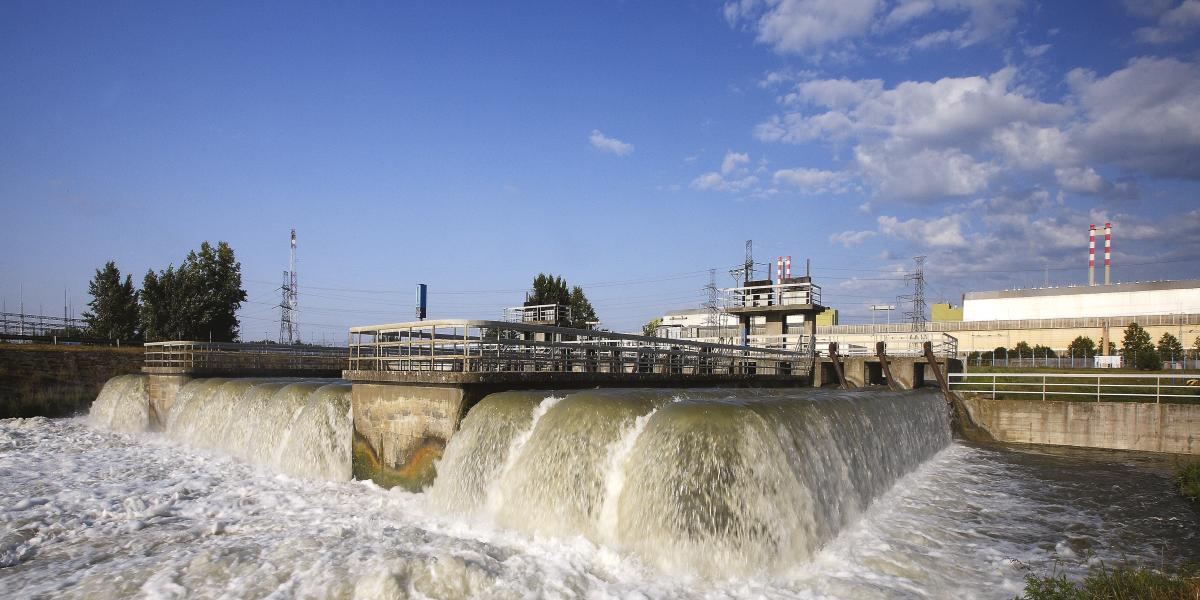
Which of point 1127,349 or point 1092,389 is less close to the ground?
point 1127,349

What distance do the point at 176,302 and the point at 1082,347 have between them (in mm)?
71082

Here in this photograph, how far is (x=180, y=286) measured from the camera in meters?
43.3

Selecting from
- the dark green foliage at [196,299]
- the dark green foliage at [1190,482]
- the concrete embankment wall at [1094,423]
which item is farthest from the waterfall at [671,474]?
the dark green foliage at [196,299]

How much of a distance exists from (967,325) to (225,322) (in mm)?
67224

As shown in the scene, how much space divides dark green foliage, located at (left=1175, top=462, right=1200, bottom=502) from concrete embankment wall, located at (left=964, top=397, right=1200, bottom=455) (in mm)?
6061

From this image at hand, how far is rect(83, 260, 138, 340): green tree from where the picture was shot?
1773 inches

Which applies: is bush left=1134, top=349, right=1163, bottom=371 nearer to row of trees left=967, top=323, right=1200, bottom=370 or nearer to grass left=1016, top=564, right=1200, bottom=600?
row of trees left=967, top=323, right=1200, bottom=370

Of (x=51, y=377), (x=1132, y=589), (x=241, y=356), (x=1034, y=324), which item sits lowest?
(x=1132, y=589)

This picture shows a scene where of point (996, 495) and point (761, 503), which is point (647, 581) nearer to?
point (761, 503)

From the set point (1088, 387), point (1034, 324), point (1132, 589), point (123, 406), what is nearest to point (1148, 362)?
point (1088, 387)

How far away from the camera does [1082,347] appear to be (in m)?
58.7

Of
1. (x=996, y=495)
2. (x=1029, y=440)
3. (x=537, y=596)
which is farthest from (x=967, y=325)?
(x=537, y=596)

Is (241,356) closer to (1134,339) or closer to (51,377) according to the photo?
(51,377)

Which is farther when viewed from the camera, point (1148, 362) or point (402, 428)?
point (1148, 362)
